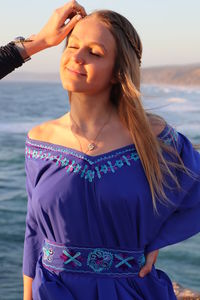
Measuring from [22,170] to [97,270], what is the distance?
33.2ft

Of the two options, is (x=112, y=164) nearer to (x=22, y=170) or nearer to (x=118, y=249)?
(x=118, y=249)

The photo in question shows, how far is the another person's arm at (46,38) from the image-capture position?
8.65 feet

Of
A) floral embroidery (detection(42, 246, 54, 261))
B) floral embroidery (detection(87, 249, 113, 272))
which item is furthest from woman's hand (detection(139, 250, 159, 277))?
floral embroidery (detection(42, 246, 54, 261))

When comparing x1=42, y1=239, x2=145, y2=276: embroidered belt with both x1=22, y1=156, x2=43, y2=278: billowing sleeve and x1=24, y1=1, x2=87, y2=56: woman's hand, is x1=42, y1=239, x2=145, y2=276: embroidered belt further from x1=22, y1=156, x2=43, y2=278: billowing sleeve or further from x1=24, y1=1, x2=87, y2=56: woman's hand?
x1=24, y1=1, x2=87, y2=56: woman's hand

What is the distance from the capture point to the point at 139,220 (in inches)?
98.8

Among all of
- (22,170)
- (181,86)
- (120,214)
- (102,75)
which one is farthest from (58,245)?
(181,86)

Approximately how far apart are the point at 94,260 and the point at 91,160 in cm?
33

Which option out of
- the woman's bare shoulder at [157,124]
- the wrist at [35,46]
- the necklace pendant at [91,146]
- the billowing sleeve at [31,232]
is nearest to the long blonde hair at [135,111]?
the woman's bare shoulder at [157,124]

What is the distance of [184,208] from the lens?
8.78ft

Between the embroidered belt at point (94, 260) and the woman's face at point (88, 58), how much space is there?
53 cm

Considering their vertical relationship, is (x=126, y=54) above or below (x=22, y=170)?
above

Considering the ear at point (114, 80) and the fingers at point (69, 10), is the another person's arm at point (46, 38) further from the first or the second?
the ear at point (114, 80)

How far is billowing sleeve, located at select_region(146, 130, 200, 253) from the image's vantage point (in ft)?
8.60

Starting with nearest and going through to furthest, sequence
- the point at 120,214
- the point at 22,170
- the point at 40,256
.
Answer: the point at 120,214, the point at 40,256, the point at 22,170
